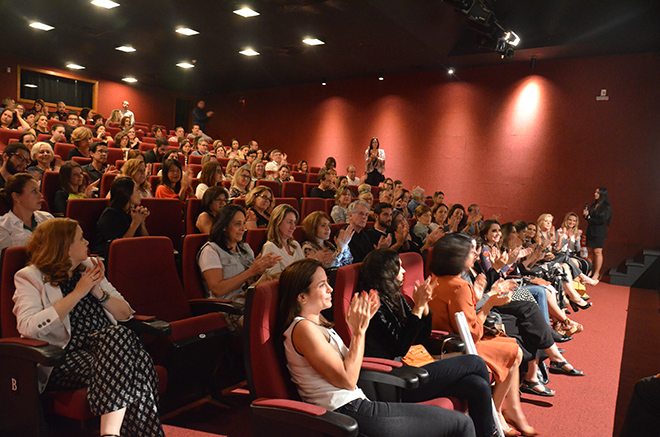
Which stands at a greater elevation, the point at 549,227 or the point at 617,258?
the point at 549,227

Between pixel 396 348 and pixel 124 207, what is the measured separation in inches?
79.5

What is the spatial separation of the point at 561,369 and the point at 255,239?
7.07 ft

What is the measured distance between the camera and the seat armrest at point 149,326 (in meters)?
1.98

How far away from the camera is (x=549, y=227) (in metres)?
5.42

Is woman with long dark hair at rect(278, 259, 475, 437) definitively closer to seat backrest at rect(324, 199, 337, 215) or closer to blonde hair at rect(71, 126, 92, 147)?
seat backrest at rect(324, 199, 337, 215)

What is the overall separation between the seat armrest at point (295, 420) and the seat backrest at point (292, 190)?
4411 mm

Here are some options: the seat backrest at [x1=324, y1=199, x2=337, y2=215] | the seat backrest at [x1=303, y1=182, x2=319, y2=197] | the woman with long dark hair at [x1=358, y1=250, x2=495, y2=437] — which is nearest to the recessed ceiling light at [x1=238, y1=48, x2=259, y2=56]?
the seat backrest at [x1=303, y1=182, x2=319, y2=197]

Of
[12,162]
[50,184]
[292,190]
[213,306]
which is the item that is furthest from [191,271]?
[292,190]

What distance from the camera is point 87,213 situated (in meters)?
3.13

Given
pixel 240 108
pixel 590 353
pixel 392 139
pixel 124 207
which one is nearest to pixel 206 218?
pixel 124 207

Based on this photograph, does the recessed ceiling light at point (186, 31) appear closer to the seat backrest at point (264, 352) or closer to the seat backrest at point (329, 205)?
the seat backrest at point (329, 205)

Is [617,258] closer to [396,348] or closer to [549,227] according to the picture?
[549,227]

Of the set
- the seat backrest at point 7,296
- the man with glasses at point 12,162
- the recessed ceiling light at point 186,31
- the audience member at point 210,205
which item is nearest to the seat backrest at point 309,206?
the audience member at point 210,205

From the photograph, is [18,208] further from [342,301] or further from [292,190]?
[292,190]
